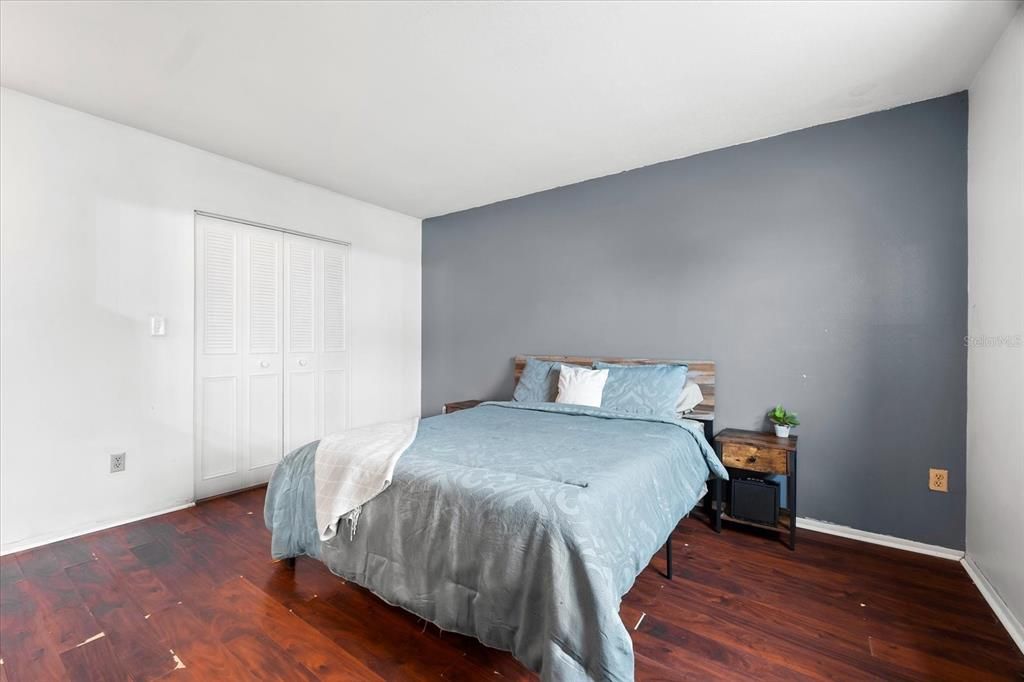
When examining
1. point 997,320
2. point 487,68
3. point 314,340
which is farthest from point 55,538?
point 997,320

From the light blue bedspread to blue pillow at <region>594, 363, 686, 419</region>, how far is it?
538 mm

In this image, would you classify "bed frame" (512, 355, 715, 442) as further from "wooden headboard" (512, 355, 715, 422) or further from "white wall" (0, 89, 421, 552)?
"white wall" (0, 89, 421, 552)

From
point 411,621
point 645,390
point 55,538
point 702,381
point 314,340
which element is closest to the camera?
point 411,621

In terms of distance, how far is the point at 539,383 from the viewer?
3.35m

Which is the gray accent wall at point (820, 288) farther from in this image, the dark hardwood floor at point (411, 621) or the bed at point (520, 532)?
the bed at point (520, 532)

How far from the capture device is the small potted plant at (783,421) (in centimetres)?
261

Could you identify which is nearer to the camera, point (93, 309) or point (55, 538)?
point (55, 538)

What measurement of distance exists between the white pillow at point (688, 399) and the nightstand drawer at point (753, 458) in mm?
377

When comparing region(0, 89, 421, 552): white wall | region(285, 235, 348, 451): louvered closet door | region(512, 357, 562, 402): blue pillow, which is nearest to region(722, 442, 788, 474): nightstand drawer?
region(512, 357, 562, 402): blue pillow

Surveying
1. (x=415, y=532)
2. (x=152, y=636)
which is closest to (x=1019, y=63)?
(x=415, y=532)

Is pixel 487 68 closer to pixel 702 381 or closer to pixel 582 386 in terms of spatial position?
pixel 582 386

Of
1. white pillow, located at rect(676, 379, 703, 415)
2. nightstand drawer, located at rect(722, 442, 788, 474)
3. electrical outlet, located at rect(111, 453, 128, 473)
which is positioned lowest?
electrical outlet, located at rect(111, 453, 128, 473)

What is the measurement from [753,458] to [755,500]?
226 mm

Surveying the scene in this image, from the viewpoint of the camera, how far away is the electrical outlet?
2645 mm
